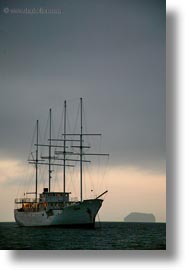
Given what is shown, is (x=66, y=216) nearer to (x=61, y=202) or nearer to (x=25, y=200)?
(x=61, y=202)

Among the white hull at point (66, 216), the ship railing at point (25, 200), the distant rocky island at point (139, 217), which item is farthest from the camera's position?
the white hull at point (66, 216)

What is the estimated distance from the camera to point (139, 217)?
19.8ft

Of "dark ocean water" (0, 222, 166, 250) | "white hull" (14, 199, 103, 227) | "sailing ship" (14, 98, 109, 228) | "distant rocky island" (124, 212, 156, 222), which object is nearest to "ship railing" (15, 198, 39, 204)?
"sailing ship" (14, 98, 109, 228)

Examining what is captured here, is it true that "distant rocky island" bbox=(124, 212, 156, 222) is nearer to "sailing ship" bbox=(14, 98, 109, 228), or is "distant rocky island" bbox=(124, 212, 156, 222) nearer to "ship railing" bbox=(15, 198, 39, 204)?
"sailing ship" bbox=(14, 98, 109, 228)

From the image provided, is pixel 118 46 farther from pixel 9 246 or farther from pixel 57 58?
pixel 9 246

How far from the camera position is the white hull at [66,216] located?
20.9ft

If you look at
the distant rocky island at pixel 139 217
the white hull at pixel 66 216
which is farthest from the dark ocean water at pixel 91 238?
the white hull at pixel 66 216

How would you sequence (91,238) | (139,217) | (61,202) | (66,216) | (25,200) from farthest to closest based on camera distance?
1. (66,216)
2. (61,202)
3. (25,200)
4. (91,238)
5. (139,217)

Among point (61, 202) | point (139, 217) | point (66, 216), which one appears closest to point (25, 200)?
point (61, 202)

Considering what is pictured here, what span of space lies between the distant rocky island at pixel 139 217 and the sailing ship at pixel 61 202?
1.18ft

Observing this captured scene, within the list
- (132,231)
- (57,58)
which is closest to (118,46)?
(57,58)

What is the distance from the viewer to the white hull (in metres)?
6.38

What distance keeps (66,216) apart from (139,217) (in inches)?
49.2

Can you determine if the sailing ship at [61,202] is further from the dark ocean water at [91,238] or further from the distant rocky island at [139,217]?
the distant rocky island at [139,217]
